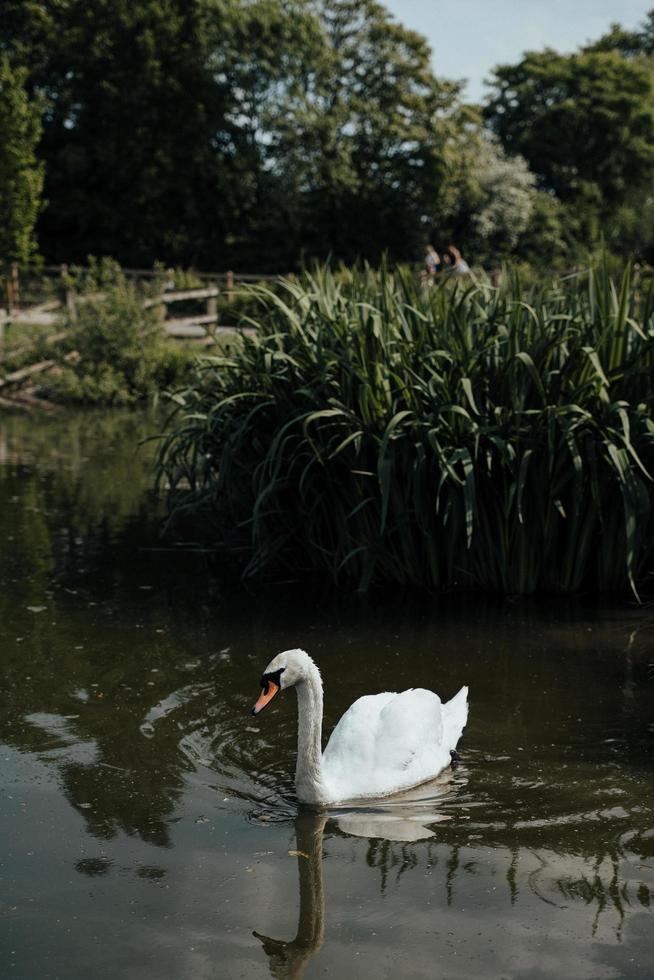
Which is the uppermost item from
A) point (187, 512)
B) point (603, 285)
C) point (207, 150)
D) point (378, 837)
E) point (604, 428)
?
point (207, 150)

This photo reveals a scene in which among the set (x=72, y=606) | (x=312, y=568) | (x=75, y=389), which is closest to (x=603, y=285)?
(x=312, y=568)

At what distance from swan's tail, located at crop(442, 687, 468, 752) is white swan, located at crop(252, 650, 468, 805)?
0.09ft

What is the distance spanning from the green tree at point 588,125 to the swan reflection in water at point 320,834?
1891 inches

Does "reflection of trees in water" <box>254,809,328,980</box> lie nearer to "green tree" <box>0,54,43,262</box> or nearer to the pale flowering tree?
"green tree" <box>0,54,43,262</box>

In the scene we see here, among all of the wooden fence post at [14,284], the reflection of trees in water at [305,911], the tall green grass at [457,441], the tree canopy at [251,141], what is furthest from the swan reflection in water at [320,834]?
the tree canopy at [251,141]

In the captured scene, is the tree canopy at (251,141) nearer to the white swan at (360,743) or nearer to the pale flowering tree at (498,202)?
the pale flowering tree at (498,202)

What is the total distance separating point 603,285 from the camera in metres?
8.51

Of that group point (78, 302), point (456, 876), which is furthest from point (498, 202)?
point (456, 876)

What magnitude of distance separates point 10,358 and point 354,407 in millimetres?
15191

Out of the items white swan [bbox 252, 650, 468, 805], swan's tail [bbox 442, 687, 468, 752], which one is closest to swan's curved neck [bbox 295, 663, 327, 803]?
white swan [bbox 252, 650, 468, 805]

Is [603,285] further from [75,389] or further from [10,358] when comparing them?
[10,358]

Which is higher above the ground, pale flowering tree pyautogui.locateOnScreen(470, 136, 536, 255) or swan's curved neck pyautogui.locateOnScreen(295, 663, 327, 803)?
pale flowering tree pyautogui.locateOnScreen(470, 136, 536, 255)

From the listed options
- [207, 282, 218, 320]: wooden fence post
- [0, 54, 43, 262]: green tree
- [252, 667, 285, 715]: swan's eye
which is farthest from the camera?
[0, 54, 43, 262]: green tree

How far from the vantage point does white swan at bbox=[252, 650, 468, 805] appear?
511 cm
